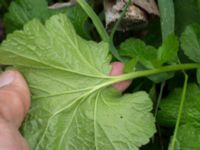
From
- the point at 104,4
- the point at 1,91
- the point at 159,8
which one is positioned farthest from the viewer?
the point at 104,4

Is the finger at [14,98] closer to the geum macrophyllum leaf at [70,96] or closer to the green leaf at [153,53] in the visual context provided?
the geum macrophyllum leaf at [70,96]

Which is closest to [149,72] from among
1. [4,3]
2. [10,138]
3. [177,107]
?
[177,107]

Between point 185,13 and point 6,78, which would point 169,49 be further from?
point 6,78

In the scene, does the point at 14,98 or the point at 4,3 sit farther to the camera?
the point at 4,3

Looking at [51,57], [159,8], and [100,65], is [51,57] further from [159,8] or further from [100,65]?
[159,8]

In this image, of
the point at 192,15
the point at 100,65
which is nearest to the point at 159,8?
the point at 192,15

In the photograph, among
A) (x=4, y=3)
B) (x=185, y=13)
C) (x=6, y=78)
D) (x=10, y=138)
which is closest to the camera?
(x=10, y=138)

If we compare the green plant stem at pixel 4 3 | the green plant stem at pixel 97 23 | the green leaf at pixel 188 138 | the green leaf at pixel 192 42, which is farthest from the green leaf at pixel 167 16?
the green plant stem at pixel 4 3
